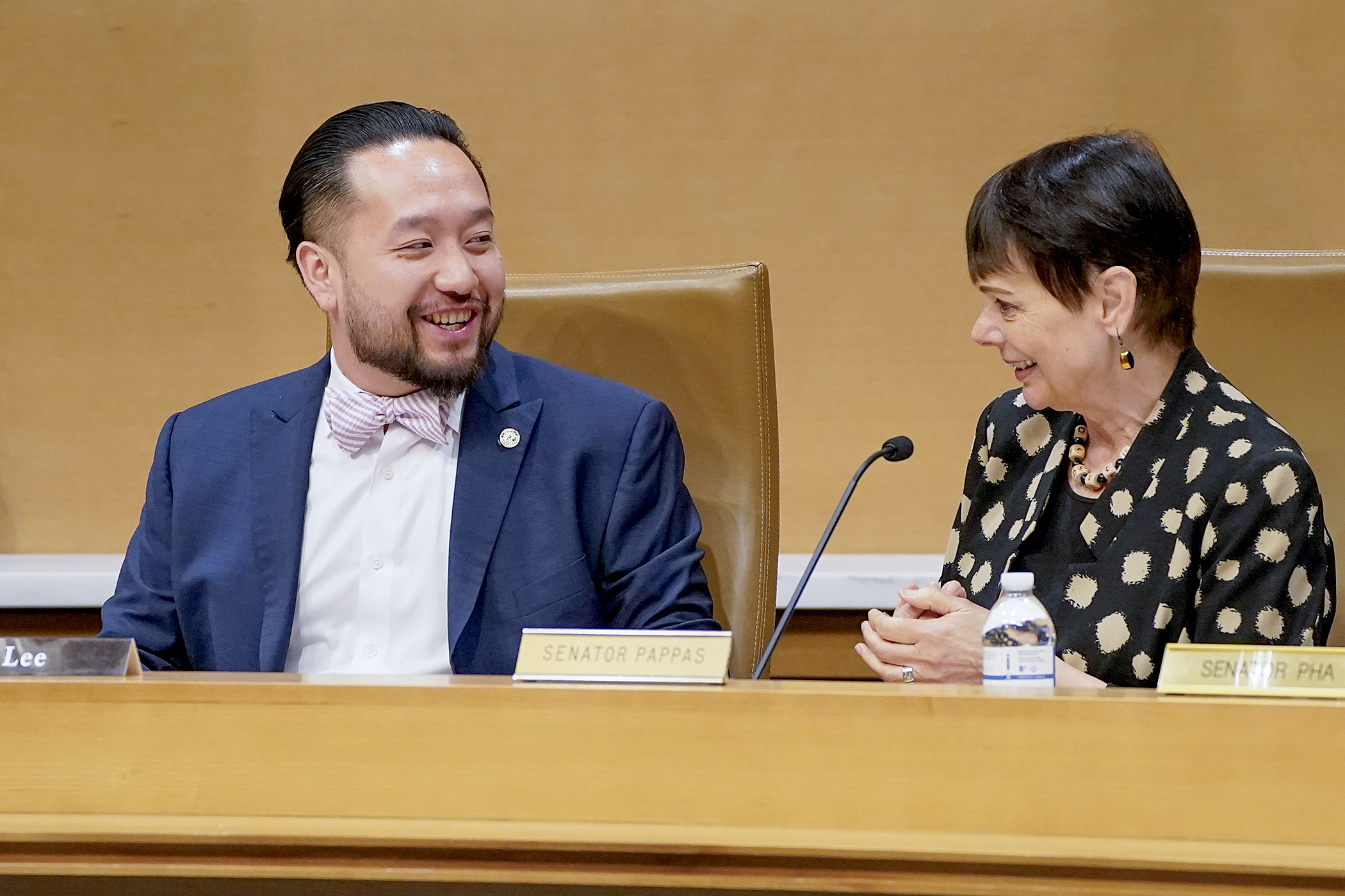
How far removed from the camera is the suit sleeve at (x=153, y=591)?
5.93 feet

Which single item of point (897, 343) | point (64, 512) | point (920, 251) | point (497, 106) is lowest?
point (64, 512)

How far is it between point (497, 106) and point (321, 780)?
2.14m

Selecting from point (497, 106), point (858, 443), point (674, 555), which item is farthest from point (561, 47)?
point (674, 555)

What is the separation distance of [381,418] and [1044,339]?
899mm

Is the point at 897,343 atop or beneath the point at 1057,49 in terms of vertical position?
beneath

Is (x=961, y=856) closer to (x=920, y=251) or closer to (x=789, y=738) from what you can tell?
(x=789, y=738)

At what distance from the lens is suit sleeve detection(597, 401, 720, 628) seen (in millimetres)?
1758

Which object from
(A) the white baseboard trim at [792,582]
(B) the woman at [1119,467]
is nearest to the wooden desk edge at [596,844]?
(B) the woman at [1119,467]

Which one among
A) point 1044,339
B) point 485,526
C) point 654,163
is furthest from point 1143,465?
point 654,163

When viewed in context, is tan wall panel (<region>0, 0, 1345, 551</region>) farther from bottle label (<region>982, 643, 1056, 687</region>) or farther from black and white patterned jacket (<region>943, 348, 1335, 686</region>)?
bottle label (<region>982, 643, 1056, 687</region>)

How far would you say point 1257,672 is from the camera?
100 cm

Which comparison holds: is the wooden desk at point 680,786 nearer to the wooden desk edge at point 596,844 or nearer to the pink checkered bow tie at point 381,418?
the wooden desk edge at point 596,844

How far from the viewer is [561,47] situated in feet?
9.35

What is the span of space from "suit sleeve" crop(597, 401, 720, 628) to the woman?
252 mm
